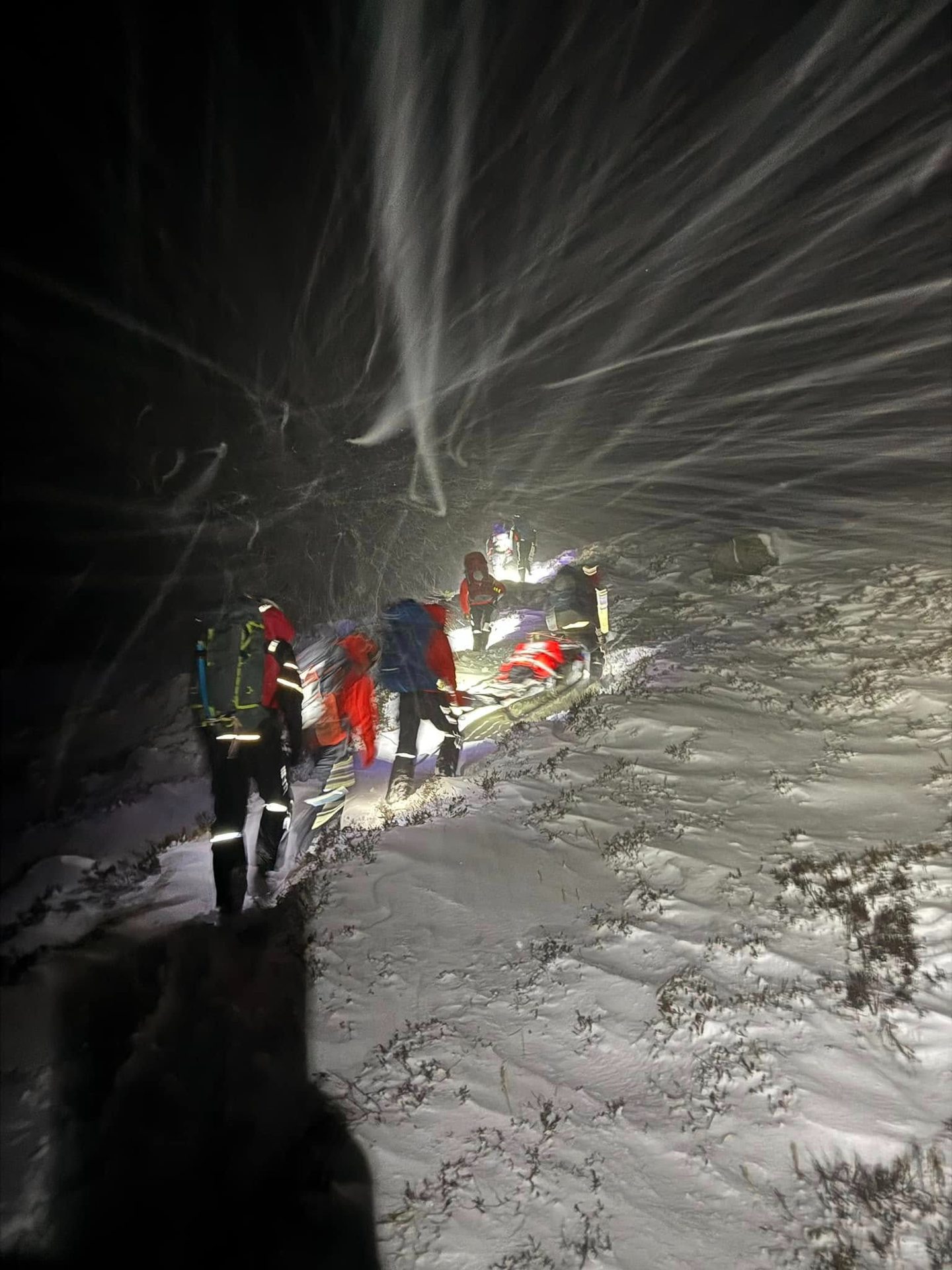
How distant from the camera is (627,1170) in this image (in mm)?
2404

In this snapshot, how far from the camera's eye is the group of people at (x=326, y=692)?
4.38 meters

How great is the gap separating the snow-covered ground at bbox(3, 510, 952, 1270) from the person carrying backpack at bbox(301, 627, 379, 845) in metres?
0.32

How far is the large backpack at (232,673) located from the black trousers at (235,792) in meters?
0.19

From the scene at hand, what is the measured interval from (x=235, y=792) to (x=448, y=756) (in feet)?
8.46

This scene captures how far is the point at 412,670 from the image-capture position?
241 inches

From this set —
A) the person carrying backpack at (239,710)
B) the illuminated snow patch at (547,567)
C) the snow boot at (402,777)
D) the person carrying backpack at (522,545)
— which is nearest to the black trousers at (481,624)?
the snow boot at (402,777)

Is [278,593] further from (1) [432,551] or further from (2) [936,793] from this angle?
(2) [936,793]

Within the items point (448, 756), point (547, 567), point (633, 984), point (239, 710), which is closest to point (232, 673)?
point (239, 710)

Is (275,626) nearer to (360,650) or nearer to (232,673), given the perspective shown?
(232,673)

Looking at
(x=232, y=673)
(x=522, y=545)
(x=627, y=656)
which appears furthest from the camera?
(x=522, y=545)

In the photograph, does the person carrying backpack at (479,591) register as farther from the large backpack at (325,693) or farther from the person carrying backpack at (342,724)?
the person carrying backpack at (342,724)

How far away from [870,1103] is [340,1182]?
6.69 ft

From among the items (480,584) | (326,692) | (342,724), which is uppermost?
(480,584)

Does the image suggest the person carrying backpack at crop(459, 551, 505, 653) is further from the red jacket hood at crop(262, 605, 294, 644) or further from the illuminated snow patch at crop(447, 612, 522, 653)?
the red jacket hood at crop(262, 605, 294, 644)
